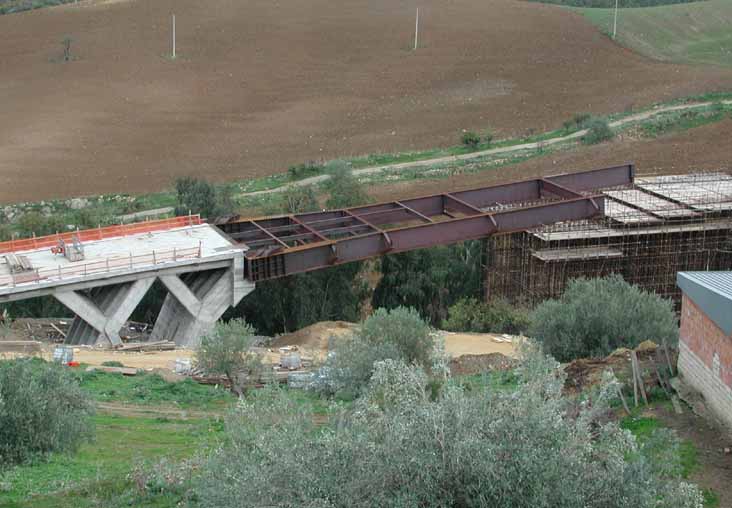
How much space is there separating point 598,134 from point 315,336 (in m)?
31.4

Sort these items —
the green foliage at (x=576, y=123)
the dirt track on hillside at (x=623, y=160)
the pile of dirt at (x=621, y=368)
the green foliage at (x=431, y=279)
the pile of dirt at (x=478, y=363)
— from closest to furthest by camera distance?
1. the pile of dirt at (x=621, y=368)
2. the pile of dirt at (x=478, y=363)
3. the green foliage at (x=431, y=279)
4. the dirt track on hillside at (x=623, y=160)
5. the green foliage at (x=576, y=123)

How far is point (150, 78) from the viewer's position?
2808 inches

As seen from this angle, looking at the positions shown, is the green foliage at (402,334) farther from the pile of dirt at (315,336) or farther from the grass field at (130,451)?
the pile of dirt at (315,336)

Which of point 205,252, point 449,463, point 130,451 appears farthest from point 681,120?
point 449,463

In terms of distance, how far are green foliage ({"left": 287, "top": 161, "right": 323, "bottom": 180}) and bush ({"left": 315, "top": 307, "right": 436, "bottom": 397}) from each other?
29246mm

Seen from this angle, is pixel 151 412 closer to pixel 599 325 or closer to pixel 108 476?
pixel 108 476

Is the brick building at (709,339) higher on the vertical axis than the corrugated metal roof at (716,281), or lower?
lower

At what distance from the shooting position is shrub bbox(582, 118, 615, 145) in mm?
56812

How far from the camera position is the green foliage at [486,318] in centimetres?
3288

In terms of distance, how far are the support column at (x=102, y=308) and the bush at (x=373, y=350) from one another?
26.3ft

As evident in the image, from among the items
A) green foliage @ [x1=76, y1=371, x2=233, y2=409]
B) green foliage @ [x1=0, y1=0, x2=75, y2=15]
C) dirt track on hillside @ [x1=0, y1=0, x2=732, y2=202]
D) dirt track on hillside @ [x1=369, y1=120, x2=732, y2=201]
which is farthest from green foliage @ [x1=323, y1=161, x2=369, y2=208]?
green foliage @ [x1=0, y1=0, x2=75, y2=15]

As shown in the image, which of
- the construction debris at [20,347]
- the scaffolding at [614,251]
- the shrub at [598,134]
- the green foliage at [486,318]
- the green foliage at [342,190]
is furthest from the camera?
the shrub at [598,134]

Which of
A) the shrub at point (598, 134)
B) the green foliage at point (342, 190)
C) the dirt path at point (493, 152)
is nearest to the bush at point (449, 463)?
the green foliage at point (342, 190)

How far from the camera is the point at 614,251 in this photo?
35.5 m
